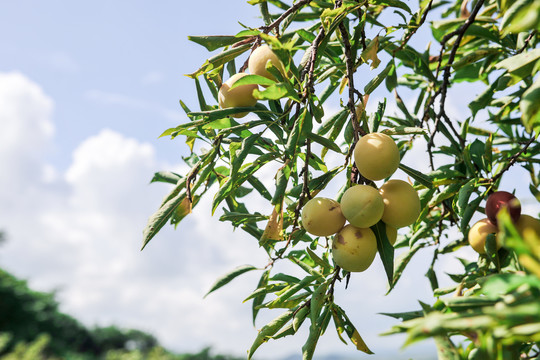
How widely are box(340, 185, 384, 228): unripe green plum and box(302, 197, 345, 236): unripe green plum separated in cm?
5

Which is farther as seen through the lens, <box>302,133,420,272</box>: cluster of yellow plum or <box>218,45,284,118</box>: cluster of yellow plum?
<box>218,45,284,118</box>: cluster of yellow plum

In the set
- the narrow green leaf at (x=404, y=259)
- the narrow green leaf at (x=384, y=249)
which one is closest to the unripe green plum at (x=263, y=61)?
the narrow green leaf at (x=384, y=249)

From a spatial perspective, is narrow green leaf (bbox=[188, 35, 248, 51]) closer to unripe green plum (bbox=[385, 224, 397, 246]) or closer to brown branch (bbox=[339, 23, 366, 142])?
brown branch (bbox=[339, 23, 366, 142])

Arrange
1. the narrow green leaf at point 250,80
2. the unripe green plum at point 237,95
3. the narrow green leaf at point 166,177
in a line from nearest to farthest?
the narrow green leaf at point 250,80 < the unripe green plum at point 237,95 < the narrow green leaf at point 166,177

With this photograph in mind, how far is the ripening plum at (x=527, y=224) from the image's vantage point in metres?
1.11

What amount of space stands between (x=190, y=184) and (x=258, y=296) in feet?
1.28

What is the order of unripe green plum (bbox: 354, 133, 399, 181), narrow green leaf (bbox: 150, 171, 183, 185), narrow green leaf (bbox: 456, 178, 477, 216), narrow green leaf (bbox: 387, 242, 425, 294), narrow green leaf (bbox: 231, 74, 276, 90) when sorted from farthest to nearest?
narrow green leaf (bbox: 387, 242, 425, 294) → narrow green leaf (bbox: 150, 171, 183, 185) → narrow green leaf (bbox: 456, 178, 477, 216) → unripe green plum (bbox: 354, 133, 399, 181) → narrow green leaf (bbox: 231, 74, 276, 90)

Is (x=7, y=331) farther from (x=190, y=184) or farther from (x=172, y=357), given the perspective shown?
(x=190, y=184)

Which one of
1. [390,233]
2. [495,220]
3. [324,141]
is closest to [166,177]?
[324,141]

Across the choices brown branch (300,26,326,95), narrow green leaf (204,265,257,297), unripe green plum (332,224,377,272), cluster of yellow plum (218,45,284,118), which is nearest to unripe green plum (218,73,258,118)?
cluster of yellow plum (218,45,284,118)

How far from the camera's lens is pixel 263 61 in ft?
3.38

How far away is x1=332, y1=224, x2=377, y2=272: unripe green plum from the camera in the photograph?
3.15 feet

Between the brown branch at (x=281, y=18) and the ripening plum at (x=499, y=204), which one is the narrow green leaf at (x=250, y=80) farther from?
the ripening plum at (x=499, y=204)

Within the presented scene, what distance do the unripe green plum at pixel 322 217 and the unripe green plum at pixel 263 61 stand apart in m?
0.28
